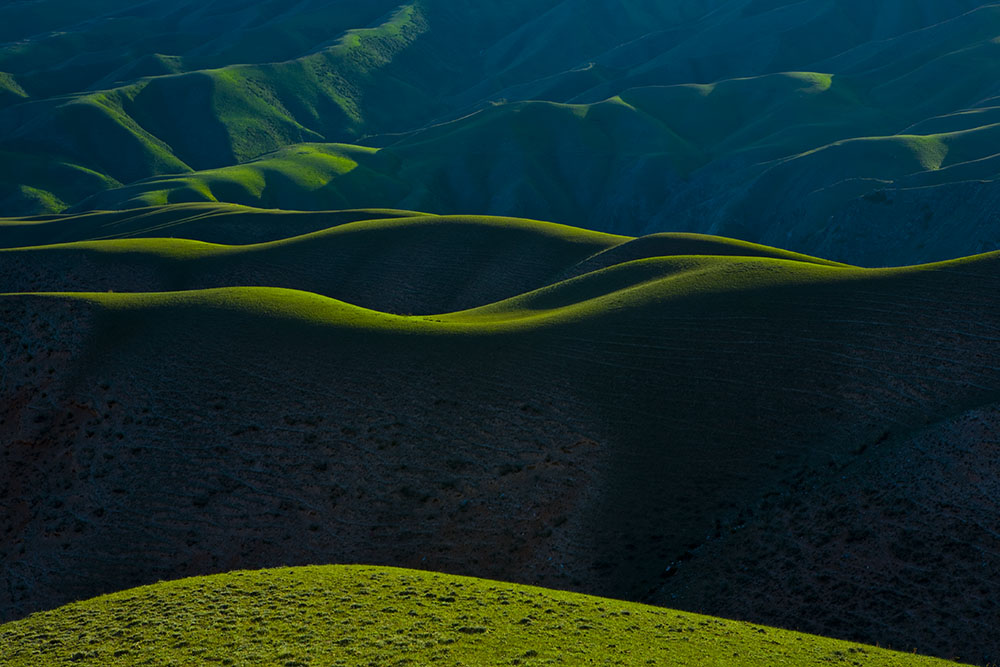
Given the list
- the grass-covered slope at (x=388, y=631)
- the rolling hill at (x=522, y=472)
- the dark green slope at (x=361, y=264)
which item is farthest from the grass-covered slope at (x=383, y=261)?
the grass-covered slope at (x=388, y=631)

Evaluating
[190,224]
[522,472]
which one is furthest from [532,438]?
[190,224]

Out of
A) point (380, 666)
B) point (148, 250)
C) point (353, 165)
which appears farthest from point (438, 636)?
point (353, 165)

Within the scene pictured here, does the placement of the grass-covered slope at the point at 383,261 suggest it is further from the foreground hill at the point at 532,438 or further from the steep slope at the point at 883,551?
the steep slope at the point at 883,551

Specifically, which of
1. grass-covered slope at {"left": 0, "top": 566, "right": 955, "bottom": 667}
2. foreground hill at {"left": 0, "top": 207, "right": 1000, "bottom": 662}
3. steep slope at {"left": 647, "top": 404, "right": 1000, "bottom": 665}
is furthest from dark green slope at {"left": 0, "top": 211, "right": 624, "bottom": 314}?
grass-covered slope at {"left": 0, "top": 566, "right": 955, "bottom": 667}

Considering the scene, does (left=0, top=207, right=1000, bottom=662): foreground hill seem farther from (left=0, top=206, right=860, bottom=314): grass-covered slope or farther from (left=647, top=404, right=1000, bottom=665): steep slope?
(left=0, top=206, right=860, bottom=314): grass-covered slope

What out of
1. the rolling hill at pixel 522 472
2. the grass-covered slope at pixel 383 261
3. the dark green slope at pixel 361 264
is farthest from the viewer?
the dark green slope at pixel 361 264
